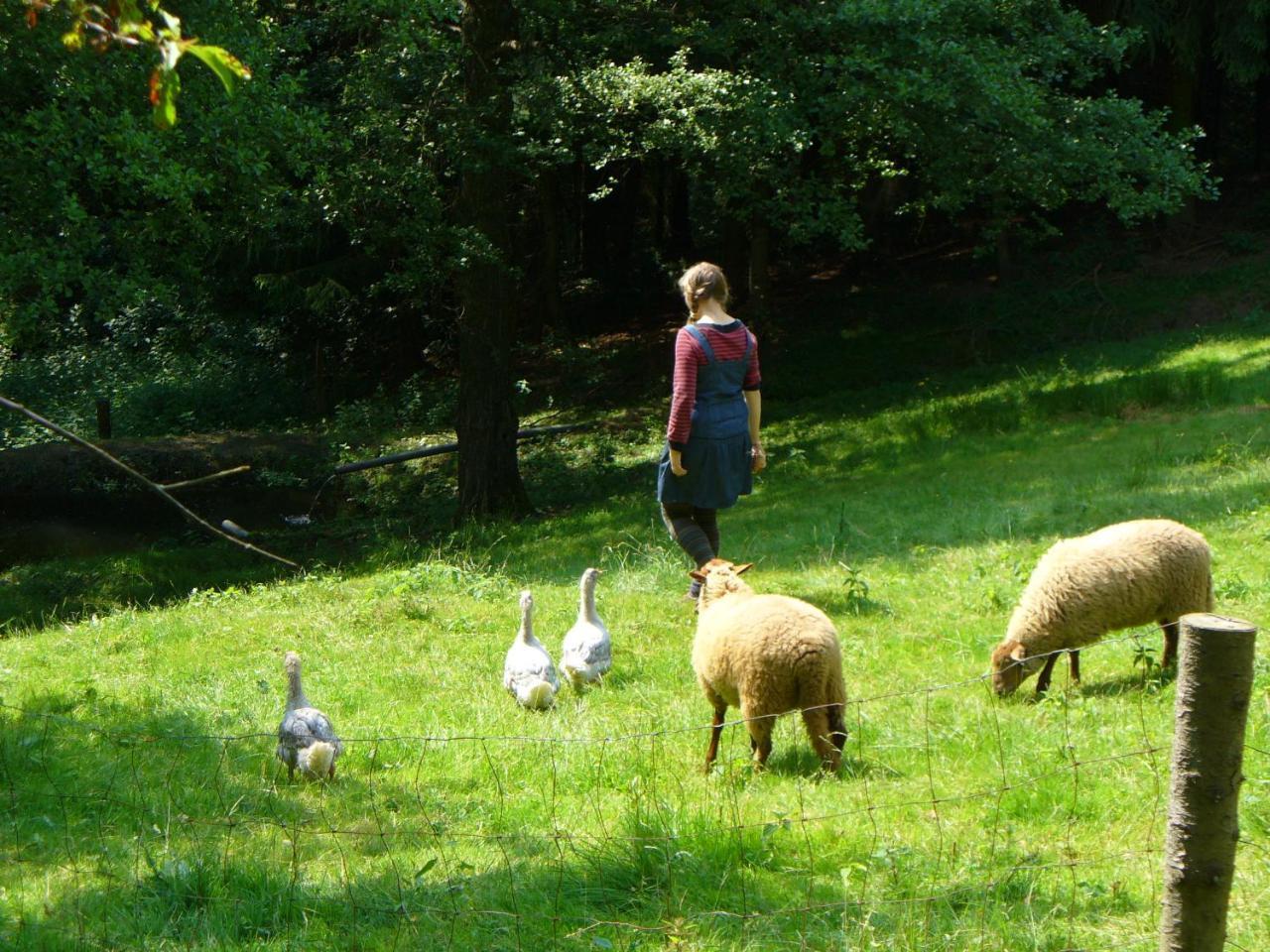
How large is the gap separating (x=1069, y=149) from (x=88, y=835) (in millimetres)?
14400

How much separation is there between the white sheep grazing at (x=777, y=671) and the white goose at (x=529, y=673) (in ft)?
4.20

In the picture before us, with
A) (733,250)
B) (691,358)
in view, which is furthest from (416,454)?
(691,358)

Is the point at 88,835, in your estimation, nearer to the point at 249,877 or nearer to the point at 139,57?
the point at 249,877

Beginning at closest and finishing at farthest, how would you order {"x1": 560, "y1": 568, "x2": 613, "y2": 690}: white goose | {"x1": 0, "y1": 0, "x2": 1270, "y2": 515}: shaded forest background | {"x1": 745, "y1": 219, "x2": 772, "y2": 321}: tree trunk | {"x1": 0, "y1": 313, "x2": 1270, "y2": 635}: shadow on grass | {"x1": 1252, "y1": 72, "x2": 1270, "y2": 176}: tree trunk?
{"x1": 560, "y1": 568, "x2": 613, "y2": 690}: white goose
{"x1": 0, "y1": 313, "x2": 1270, "y2": 635}: shadow on grass
{"x1": 0, "y1": 0, "x2": 1270, "y2": 515}: shaded forest background
{"x1": 745, "y1": 219, "x2": 772, "y2": 321}: tree trunk
{"x1": 1252, "y1": 72, "x2": 1270, "y2": 176}: tree trunk

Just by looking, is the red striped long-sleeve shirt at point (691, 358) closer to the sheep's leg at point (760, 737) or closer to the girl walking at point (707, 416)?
the girl walking at point (707, 416)

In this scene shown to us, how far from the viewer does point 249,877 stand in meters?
4.76

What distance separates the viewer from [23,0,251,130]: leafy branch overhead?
8.50 feet

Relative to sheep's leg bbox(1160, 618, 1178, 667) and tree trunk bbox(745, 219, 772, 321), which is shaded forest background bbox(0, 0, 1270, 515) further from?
sheep's leg bbox(1160, 618, 1178, 667)

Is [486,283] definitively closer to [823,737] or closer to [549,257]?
[823,737]


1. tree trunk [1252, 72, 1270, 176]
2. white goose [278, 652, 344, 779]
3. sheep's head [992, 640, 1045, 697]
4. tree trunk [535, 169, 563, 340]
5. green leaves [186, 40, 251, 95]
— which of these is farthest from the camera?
tree trunk [1252, 72, 1270, 176]

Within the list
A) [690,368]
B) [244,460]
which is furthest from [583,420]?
[690,368]

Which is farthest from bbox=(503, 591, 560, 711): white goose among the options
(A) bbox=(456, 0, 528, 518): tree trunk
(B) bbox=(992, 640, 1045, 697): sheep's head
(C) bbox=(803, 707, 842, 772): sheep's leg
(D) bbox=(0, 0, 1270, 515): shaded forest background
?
(A) bbox=(456, 0, 528, 518): tree trunk

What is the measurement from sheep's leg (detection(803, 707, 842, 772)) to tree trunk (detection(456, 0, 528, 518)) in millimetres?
10442

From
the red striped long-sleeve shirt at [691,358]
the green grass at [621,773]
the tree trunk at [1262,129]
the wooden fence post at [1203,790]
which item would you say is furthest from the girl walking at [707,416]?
the tree trunk at [1262,129]
